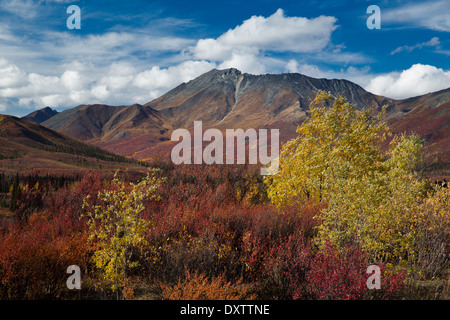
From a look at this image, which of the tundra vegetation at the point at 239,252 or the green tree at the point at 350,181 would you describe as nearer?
the tundra vegetation at the point at 239,252

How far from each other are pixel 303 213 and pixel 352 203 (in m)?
3.44

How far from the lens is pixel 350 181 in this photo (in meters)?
7.62

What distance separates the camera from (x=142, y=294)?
6336 mm

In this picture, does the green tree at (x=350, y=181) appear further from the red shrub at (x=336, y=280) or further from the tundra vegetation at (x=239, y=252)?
the red shrub at (x=336, y=280)

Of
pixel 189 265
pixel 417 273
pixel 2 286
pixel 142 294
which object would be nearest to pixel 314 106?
pixel 417 273

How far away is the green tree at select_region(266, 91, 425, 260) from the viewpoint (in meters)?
7.23

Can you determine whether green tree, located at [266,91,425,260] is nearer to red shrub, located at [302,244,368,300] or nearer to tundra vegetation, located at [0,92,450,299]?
tundra vegetation, located at [0,92,450,299]

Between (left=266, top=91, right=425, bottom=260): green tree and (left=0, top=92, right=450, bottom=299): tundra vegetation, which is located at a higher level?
(left=266, top=91, right=425, bottom=260): green tree

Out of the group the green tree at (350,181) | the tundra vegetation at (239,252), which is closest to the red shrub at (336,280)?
the tundra vegetation at (239,252)

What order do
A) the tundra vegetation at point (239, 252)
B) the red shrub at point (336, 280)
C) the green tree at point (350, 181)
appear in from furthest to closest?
the green tree at point (350, 181) < the tundra vegetation at point (239, 252) < the red shrub at point (336, 280)

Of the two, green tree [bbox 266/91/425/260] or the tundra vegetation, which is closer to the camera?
the tundra vegetation

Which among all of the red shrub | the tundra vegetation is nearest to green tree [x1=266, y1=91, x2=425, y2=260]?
the tundra vegetation

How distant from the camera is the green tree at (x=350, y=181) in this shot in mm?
7230
